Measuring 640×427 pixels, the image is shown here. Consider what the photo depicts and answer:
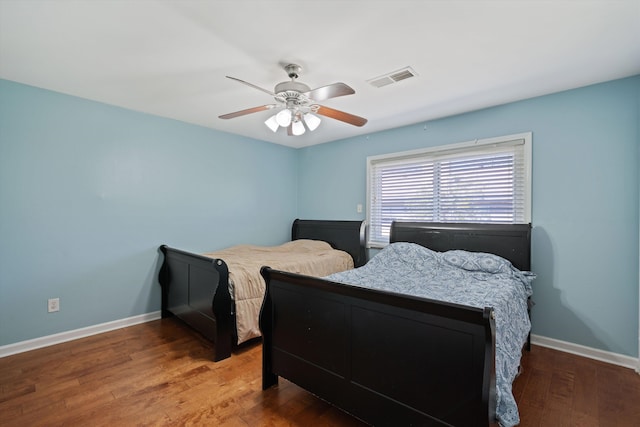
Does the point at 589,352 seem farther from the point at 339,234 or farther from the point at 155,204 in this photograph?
the point at 155,204

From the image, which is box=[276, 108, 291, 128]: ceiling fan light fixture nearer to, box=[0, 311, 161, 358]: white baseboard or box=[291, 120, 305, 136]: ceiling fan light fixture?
box=[291, 120, 305, 136]: ceiling fan light fixture

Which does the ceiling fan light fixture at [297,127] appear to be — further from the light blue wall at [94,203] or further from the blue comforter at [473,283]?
the light blue wall at [94,203]

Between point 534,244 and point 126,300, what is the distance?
13.9ft

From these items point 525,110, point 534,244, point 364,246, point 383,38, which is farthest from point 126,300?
point 525,110

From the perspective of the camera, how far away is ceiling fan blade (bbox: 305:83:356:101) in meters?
1.92

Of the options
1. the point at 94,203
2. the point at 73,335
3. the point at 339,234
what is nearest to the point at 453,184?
the point at 339,234

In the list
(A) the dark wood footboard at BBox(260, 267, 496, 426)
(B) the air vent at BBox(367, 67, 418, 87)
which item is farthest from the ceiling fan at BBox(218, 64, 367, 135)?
(A) the dark wood footboard at BBox(260, 267, 496, 426)

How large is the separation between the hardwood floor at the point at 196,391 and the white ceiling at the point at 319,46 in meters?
2.37

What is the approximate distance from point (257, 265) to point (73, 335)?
1907 mm

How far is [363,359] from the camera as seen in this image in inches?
62.9

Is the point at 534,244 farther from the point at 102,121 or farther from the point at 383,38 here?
the point at 102,121

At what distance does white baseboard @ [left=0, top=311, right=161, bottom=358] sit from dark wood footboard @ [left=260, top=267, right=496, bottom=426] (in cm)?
207

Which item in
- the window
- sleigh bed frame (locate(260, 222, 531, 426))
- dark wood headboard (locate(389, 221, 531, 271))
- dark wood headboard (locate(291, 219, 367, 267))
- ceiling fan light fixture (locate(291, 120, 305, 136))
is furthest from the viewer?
dark wood headboard (locate(291, 219, 367, 267))

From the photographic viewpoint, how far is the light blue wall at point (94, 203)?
264 centimetres
